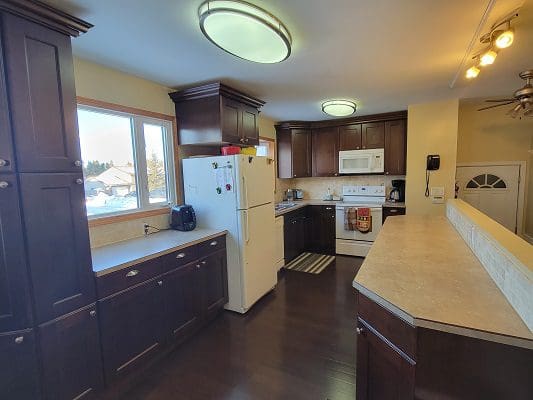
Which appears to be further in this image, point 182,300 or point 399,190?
point 399,190

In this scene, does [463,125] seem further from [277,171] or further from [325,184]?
[277,171]

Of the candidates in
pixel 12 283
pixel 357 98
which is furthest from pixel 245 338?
pixel 357 98

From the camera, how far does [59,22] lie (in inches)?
60.2

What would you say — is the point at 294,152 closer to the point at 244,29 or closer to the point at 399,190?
the point at 399,190

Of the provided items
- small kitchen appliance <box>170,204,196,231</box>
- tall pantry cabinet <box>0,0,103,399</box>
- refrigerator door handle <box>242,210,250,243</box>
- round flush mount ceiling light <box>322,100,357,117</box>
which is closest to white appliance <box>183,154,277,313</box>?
refrigerator door handle <box>242,210,250,243</box>

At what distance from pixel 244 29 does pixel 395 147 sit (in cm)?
361

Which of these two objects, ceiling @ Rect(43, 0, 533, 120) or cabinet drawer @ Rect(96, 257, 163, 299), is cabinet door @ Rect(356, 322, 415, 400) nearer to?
cabinet drawer @ Rect(96, 257, 163, 299)

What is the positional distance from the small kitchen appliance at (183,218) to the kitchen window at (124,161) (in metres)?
0.20

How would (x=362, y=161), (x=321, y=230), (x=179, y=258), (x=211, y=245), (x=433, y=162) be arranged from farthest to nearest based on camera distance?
1. (x=321, y=230)
2. (x=362, y=161)
3. (x=433, y=162)
4. (x=211, y=245)
5. (x=179, y=258)

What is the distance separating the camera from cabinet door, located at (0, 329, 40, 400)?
1388 millimetres

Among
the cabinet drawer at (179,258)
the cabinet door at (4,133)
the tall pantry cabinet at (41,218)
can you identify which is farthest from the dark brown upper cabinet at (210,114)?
the cabinet door at (4,133)

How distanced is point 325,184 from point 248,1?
417 centimetres

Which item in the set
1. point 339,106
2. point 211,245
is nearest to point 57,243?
point 211,245

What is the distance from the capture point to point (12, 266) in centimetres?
139
